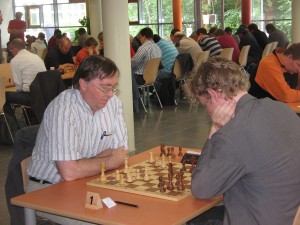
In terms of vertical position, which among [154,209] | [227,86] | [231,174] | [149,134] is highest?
[227,86]

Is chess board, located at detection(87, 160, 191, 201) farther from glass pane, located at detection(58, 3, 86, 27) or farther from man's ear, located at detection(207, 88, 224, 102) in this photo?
glass pane, located at detection(58, 3, 86, 27)

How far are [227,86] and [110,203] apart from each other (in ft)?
2.20

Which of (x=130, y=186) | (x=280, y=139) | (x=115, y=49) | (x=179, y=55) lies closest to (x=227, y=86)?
(x=280, y=139)

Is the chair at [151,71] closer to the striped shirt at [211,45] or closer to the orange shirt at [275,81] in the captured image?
the striped shirt at [211,45]

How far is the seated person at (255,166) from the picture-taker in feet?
6.70

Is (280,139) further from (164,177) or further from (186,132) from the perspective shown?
(186,132)

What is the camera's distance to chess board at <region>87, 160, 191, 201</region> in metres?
2.36

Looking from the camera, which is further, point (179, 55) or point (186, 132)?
point (179, 55)

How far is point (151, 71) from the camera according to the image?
8500 mm

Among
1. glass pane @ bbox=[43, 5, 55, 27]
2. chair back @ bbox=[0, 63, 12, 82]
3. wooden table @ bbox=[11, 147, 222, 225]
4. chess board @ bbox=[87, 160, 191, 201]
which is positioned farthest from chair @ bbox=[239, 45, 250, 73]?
glass pane @ bbox=[43, 5, 55, 27]

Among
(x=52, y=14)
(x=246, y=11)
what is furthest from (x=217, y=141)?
(x=52, y=14)

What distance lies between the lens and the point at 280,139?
2074mm

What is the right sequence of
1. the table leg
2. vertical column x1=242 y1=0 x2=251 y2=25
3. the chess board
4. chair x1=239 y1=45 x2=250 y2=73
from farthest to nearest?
vertical column x1=242 y1=0 x2=251 y2=25 → chair x1=239 y1=45 x2=250 y2=73 → the table leg → the chess board

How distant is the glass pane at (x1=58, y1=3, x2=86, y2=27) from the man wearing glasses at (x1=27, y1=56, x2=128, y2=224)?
15348mm
